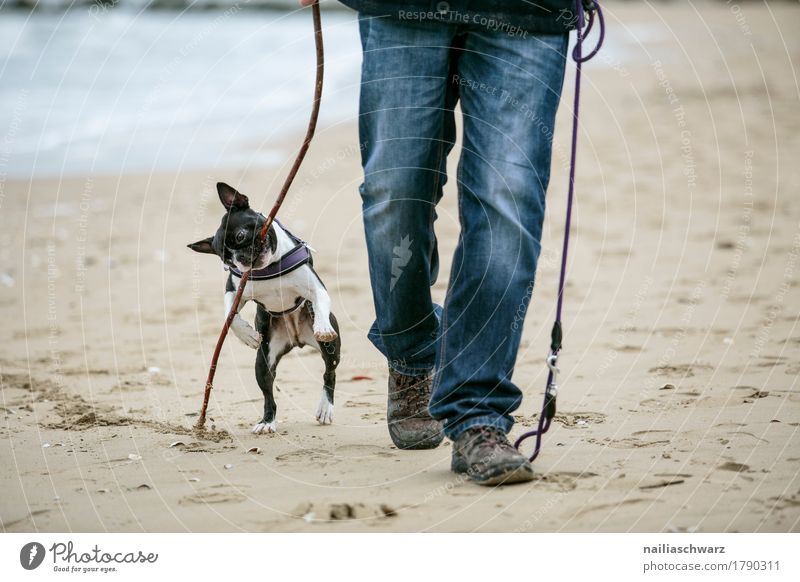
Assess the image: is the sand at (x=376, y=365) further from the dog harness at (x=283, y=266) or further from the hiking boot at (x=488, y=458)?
the dog harness at (x=283, y=266)

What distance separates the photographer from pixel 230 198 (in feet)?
12.6

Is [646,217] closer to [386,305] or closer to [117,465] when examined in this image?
[386,305]

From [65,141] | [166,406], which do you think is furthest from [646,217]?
[65,141]

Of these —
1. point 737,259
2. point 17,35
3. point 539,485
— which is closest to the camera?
point 539,485

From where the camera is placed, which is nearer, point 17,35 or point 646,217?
point 646,217

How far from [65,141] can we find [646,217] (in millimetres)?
6975

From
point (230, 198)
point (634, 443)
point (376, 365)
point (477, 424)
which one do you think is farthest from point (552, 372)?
point (376, 365)

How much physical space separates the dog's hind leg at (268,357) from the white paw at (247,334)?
0.28ft

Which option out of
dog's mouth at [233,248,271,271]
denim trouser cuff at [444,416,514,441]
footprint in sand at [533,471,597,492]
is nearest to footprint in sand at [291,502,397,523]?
denim trouser cuff at [444,416,514,441]

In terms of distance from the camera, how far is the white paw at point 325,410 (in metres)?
4.11

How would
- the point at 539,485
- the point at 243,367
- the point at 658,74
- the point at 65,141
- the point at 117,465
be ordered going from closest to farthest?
the point at 539,485 → the point at 117,465 → the point at 243,367 → the point at 65,141 → the point at 658,74

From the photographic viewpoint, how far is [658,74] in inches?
592

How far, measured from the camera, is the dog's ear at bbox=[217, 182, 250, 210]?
381 centimetres

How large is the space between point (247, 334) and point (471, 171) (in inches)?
44.6
